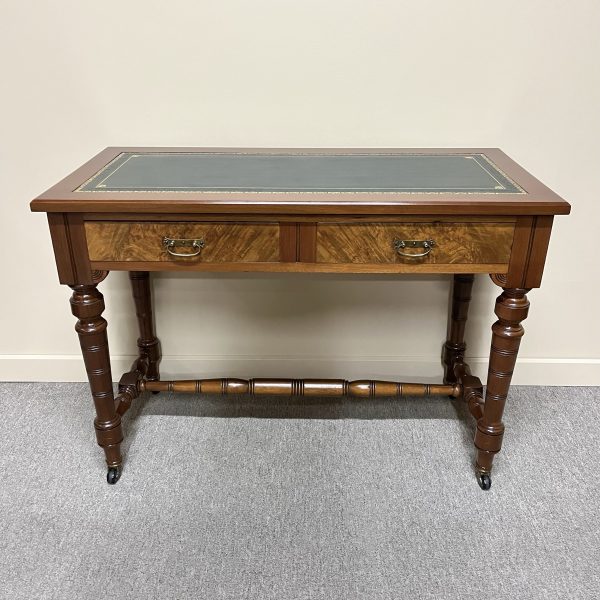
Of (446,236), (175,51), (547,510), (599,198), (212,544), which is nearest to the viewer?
(446,236)

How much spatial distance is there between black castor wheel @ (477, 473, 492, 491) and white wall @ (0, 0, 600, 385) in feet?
1.94

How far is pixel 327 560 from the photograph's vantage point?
168 centimetres

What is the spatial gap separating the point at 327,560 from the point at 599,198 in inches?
59.3

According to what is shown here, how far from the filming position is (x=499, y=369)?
5.85 ft

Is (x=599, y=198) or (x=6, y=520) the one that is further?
(x=599, y=198)

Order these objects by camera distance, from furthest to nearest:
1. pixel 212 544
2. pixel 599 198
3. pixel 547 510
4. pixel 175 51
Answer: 1. pixel 599 198
2. pixel 175 51
3. pixel 547 510
4. pixel 212 544

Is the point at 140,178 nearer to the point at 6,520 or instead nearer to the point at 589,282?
the point at 6,520

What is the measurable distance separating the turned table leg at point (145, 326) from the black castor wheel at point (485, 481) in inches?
48.8

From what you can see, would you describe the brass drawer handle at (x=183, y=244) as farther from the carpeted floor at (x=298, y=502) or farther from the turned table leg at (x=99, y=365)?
the carpeted floor at (x=298, y=502)

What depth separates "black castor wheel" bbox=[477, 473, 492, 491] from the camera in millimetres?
1932

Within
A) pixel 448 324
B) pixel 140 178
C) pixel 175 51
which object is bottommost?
pixel 448 324

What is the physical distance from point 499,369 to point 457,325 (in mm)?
502

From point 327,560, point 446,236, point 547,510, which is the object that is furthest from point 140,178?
point 547,510

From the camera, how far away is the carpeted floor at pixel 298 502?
1.63 m
